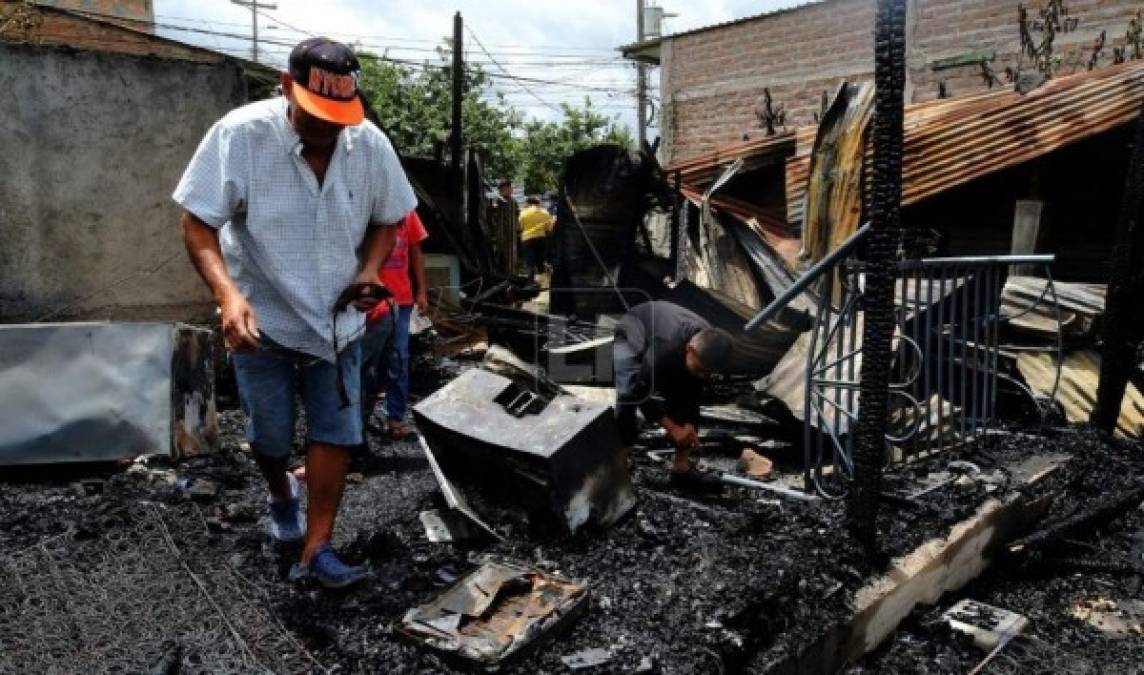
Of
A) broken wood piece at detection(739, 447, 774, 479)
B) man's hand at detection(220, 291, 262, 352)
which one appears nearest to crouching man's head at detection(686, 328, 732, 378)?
broken wood piece at detection(739, 447, 774, 479)

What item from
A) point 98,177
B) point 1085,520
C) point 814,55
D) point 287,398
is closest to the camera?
point 287,398

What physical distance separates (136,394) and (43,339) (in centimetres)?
53

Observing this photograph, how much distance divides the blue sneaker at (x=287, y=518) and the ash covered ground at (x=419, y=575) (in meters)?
0.07

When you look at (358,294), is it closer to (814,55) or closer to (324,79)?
(324,79)

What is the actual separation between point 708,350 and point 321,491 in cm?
232

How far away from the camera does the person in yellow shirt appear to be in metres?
14.8

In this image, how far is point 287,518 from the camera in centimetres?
306

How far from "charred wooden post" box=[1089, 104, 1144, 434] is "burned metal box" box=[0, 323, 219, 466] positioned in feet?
18.6

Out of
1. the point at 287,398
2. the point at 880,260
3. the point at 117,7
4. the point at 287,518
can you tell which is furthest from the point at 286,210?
the point at 117,7

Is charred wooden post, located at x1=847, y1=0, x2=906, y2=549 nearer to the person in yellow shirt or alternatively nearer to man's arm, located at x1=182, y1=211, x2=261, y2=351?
man's arm, located at x1=182, y1=211, x2=261, y2=351

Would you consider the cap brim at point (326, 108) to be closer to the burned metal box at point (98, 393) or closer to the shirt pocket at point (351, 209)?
the shirt pocket at point (351, 209)

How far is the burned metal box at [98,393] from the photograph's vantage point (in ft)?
13.3

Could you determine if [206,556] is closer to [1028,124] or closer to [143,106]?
[143,106]

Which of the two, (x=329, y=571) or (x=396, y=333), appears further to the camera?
(x=396, y=333)
